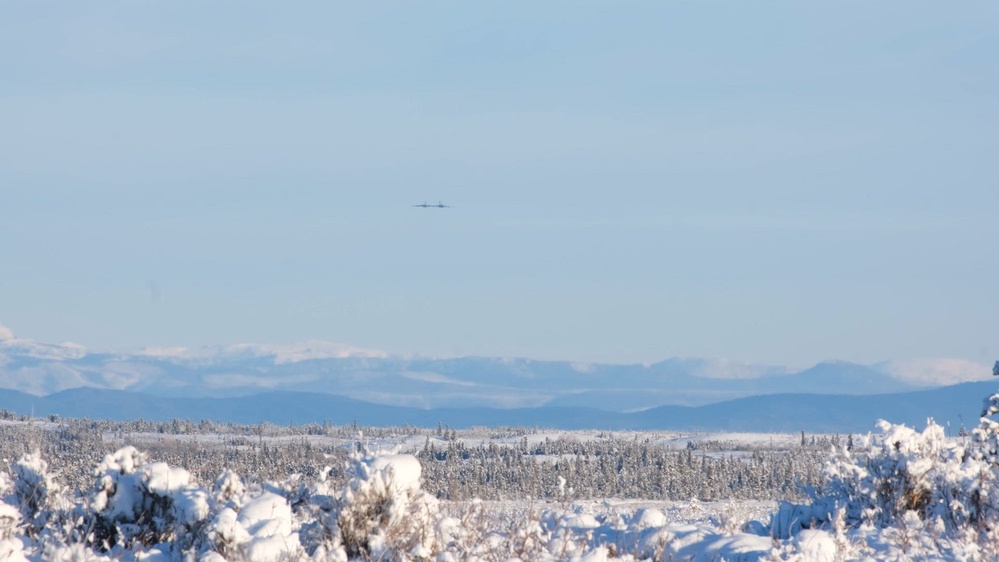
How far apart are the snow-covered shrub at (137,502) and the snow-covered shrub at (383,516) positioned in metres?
1.55

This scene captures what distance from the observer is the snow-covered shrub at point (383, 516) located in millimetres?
11469

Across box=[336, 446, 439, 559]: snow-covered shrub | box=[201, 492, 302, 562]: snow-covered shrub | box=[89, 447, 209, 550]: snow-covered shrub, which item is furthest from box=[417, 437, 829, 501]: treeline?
box=[201, 492, 302, 562]: snow-covered shrub

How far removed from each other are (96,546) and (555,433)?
16642cm

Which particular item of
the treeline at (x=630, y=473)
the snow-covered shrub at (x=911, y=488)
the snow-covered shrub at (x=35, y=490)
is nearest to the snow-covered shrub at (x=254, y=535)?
the snow-covered shrub at (x=35, y=490)

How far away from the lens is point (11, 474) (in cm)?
1389

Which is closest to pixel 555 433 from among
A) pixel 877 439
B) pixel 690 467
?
pixel 690 467

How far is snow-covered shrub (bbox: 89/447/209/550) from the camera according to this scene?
12156mm

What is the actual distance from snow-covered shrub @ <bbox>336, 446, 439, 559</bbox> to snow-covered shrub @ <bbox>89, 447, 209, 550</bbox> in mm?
1549

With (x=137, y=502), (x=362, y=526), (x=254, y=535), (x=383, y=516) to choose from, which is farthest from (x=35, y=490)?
(x=383, y=516)

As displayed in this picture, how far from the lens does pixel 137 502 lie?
12.4 metres

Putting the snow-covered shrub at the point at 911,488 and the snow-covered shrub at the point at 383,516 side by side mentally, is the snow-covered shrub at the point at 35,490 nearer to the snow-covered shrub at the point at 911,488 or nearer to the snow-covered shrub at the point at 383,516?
the snow-covered shrub at the point at 383,516

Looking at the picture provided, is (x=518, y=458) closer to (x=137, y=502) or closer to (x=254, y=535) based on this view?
(x=137, y=502)

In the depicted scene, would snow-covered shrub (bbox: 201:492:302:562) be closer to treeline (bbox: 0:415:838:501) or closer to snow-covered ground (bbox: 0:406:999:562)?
snow-covered ground (bbox: 0:406:999:562)

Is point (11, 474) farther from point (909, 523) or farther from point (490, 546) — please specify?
point (909, 523)
